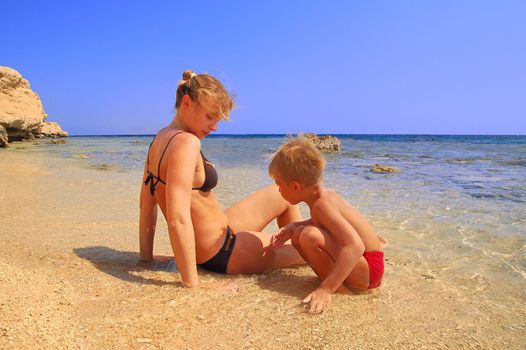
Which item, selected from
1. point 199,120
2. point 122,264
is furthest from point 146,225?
point 199,120

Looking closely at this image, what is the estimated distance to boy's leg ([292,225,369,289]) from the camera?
101 inches

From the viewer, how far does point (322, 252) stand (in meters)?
2.59

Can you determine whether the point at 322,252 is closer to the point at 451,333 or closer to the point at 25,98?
the point at 451,333

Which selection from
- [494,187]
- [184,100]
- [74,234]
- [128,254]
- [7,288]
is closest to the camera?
[7,288]

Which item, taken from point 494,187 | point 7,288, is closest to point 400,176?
point 494,187

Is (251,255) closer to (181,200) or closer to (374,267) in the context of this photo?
(181,200)

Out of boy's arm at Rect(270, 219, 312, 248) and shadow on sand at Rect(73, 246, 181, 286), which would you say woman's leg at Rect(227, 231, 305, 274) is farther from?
shadow on sand at Rect(73, 246, 181, 286)

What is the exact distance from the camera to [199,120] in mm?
2736

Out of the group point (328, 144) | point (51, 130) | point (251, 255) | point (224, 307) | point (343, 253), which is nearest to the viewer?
point (224, 307)

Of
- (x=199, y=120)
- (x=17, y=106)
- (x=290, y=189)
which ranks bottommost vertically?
(x=290, y=189)

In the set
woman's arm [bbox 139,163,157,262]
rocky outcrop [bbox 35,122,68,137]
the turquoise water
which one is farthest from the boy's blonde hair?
rocky outcrop [bbox 35,122,68,137]

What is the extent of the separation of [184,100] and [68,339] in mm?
1567

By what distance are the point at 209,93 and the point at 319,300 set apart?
143 centimetres

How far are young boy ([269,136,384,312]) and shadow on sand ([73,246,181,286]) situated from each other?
91 centimetres
